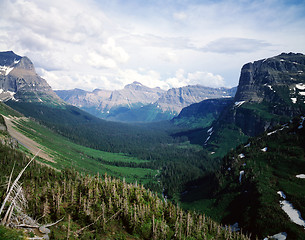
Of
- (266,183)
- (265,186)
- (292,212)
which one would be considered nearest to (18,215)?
(292,212)

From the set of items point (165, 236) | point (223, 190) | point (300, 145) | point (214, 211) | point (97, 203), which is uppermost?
point (300, 145)

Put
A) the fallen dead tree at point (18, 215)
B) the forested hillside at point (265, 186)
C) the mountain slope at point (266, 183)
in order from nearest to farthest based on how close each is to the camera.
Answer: the fallen dead tree at point (18, 215), the forested hillside at point (265, 186), the mountain slope at point (266, 183)

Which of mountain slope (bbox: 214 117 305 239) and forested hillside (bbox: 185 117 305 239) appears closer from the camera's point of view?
forested hillside (bbox: 185 117 305 239)

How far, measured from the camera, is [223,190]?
447 feet

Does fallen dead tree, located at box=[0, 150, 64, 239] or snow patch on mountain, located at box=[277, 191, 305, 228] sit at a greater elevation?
fallen dead tree, located at box=[0, 150, 64, 239]

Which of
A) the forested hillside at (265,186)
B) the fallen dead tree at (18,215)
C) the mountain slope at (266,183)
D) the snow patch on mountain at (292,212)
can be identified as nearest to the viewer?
the fallen dead tree at (18,215)

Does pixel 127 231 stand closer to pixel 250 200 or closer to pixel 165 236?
pixel 165 236

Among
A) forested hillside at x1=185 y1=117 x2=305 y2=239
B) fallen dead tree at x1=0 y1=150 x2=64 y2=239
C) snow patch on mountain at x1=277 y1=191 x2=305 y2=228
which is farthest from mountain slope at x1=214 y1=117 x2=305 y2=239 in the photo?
fallen dead tree at x1=0 y1=150 x2=64 y2=239

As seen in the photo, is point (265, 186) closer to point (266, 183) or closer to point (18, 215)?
point (266, 183)

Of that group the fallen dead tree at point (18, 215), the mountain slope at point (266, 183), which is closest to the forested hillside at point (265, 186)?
the mountain slope at point (266, 183)

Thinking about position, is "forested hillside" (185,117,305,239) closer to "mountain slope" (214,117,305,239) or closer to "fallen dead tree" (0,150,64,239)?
"mountain slope" (214,117,305,239)

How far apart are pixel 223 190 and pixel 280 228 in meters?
51.4

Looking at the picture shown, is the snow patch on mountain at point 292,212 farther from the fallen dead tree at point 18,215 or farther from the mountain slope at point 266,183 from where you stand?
the fallen dead tree at point 18,215

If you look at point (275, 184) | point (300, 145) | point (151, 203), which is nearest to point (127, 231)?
point (151, 203)
